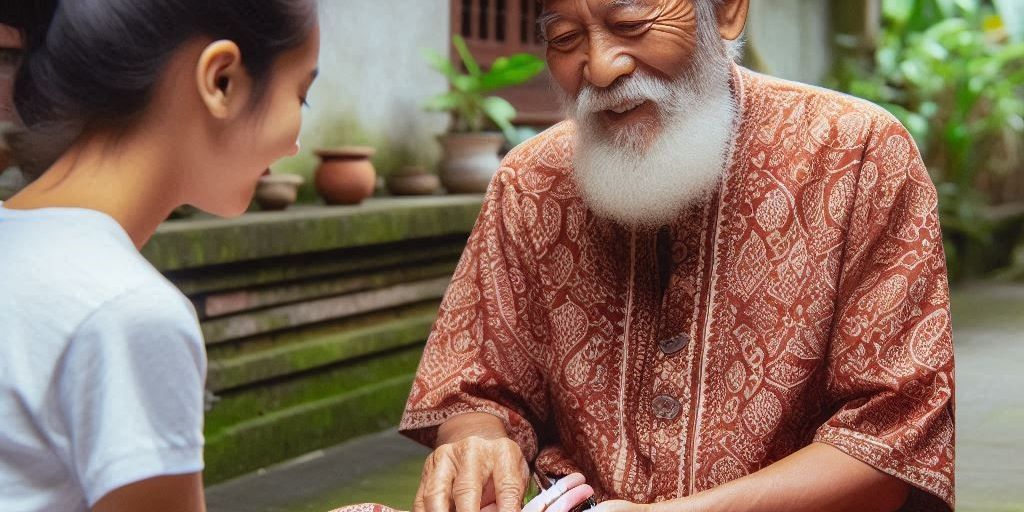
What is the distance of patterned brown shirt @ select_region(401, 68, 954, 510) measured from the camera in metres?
2.26

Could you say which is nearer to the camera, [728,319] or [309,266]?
[728,319]

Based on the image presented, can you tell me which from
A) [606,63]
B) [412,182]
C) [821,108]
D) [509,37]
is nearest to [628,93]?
[606,63]

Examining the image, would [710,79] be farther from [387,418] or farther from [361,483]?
[387,418]

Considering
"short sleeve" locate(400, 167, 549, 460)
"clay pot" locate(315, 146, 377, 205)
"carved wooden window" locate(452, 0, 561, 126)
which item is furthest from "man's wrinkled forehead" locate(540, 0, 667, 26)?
"carved wooden window" locate(452, 0, 561, 126)

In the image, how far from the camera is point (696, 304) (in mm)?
2432

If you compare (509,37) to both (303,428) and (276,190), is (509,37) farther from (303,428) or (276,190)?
(303,428)

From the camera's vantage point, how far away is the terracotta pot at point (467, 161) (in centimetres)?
621

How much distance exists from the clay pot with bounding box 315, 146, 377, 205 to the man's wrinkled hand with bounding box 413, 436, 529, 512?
3.28 metres

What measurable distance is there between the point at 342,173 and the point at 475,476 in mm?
3416

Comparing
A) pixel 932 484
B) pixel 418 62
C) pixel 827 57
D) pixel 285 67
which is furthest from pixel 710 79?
pixel 827 57

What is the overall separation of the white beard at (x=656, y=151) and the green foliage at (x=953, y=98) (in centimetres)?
766

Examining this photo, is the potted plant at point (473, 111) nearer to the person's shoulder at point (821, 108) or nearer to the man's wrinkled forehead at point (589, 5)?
the person's shoulder at point (821, 108)

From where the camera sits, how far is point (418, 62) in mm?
6312

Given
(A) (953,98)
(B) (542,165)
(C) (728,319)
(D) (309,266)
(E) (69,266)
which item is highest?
(E) (69,266)
